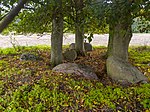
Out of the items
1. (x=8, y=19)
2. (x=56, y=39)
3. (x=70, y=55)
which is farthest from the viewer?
(x=70, y=55)

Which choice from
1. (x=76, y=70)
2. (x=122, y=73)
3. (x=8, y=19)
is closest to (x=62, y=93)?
(x=76, y=70)

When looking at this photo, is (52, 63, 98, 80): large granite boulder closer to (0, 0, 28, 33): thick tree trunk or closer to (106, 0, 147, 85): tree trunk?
(106, 0, 147, 85): tree trunk

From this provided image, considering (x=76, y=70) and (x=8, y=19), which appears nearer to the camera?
(x=8, y=19)

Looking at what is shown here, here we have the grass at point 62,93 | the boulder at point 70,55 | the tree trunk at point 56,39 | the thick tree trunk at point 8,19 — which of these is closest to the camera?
the thick tree trunk at point 8,19

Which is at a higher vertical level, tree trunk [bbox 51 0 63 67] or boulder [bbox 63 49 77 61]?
tree trunk [bbox 51 0 63 67]

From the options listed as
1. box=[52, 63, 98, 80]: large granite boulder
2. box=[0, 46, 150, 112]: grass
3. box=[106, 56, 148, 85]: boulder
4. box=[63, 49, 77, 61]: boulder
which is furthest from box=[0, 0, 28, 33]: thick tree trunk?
box=[63, 49, 77, 61]: boulder

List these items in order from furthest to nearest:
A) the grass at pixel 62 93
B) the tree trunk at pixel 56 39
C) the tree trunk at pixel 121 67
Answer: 1. the tree trunk at pixel 56 39
2. the tree trunk at pixel 121 67
3. the grass at pixel 62 93

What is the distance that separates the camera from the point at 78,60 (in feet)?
19.4

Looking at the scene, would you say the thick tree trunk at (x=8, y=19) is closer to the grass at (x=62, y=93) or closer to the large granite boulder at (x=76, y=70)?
the grass at (x=62, y=93)

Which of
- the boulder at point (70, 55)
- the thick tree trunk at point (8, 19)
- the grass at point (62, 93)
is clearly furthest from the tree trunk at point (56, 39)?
the thick tree trunk at point (8, 19)

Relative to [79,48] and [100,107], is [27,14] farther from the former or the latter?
[79,48]

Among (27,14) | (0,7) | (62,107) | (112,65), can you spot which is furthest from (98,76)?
(0,7)

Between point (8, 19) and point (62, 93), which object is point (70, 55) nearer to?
point (62, 93)

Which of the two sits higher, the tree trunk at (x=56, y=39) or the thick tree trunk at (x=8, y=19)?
the thick tree trunk at (x=8, y=19)
